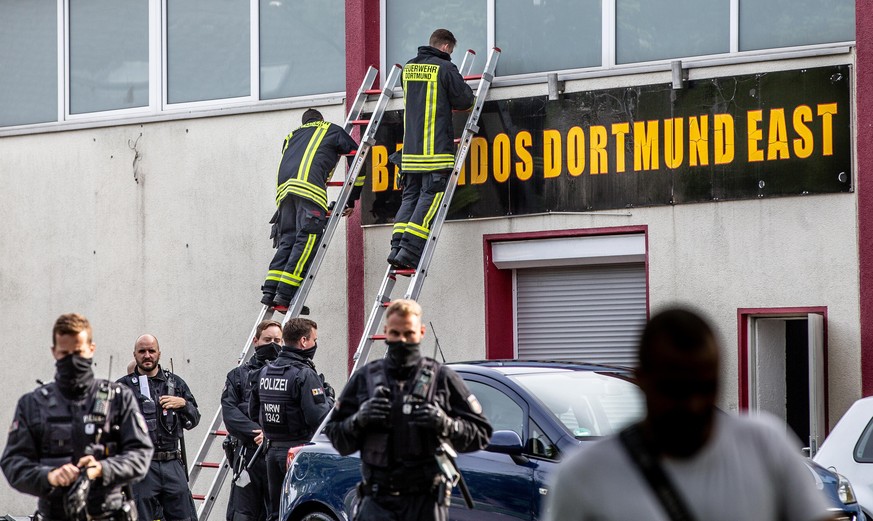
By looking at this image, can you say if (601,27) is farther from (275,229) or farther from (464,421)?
(464,421)

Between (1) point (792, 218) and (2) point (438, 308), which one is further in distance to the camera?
(2) point (438, 308)

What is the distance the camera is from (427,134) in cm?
1255

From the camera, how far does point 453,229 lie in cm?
1342

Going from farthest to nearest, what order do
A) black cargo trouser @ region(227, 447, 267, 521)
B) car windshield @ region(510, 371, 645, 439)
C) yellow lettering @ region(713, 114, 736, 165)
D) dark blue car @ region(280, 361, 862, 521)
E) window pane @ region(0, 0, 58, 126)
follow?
window pane @ region(0, 0, 58, 126) < yellow lettering @ region(713, 114, 736, 165) < black cargo trouser @ region(227, 447, 267, 521) < car windshield @ region(510, 371, 645, 439) < dark blue car @ region(280, 361, 862, 521)

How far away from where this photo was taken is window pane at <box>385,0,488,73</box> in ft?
45.0

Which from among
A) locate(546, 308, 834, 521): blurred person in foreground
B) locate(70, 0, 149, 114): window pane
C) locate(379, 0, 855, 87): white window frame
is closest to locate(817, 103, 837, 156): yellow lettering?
locate(379, 0, 855, 87): white window frame

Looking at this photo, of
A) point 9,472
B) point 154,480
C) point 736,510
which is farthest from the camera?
point 154,480

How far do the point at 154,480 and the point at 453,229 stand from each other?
4024 millimetres

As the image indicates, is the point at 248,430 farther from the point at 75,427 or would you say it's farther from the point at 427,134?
the point at 75,427

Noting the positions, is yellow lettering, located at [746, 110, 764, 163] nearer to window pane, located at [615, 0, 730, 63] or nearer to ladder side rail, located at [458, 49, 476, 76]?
window pane, located at [615, 0, 730, 63]

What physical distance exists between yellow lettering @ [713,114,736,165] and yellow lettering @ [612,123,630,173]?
85cm

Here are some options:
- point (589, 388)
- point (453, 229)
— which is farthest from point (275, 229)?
point (589, 388)

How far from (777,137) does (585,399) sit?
4612mm

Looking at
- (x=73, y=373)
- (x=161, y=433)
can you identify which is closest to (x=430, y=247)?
(x=161, y=433)
